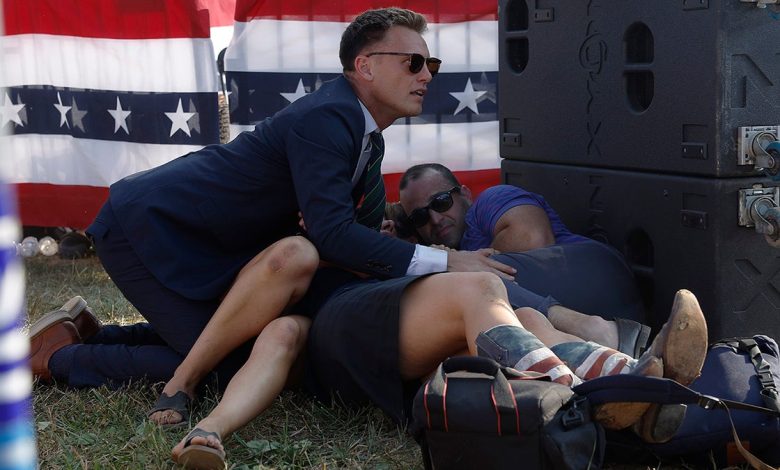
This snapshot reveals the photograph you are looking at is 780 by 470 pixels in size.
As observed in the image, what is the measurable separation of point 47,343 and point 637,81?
2.30 meters

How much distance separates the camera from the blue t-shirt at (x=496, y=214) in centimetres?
407

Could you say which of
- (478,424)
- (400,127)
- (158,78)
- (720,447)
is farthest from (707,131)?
(158,78)

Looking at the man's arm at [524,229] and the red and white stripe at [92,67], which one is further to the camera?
the red and white stripe at [92,67]

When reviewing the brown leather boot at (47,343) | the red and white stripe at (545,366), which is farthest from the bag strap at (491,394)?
the brown leather boot at (47,343)

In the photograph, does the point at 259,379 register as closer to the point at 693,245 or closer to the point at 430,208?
the point at 430,208

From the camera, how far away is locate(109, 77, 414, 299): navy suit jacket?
3.38m

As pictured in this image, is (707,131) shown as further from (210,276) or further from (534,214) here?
(210,276)

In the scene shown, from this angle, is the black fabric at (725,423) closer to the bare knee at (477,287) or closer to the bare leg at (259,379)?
the bare knee at (477,287)

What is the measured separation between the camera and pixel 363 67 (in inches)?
145

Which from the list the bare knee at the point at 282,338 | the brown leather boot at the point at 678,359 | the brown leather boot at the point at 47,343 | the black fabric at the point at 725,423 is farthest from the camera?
the brown leather boot at the point at 47,343

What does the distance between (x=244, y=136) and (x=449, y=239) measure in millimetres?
1031

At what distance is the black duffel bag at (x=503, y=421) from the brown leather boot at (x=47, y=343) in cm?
181

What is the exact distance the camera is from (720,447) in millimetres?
2758

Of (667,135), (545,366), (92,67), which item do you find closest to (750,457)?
(545,366)
